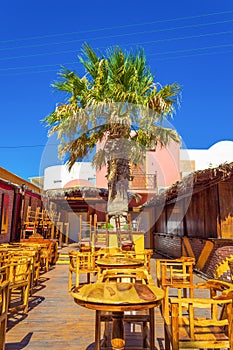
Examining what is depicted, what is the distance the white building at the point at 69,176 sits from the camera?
20.3 metres

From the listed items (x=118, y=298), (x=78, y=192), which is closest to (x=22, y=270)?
(x=118, y=298)

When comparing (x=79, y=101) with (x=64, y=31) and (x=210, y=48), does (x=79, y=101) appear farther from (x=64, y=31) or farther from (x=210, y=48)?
(x=210, y=48)

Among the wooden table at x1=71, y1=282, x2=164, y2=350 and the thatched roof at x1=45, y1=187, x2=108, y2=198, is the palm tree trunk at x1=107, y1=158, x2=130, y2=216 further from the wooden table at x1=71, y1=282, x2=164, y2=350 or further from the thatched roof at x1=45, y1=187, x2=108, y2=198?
the wooden table at x1=71, y1=282, x2=164, y2=350

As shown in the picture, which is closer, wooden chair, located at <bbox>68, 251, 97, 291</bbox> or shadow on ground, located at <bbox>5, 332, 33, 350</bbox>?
shadow on ground, located at <bbox>5, 332, 33, 350</bbox>

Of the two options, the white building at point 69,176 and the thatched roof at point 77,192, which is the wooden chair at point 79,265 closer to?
the thatched roof at point 77,192

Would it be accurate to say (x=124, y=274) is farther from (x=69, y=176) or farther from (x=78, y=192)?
(x=69, y=176)

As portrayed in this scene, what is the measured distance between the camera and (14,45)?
37.8 feet

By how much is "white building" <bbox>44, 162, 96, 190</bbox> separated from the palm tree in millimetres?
10112

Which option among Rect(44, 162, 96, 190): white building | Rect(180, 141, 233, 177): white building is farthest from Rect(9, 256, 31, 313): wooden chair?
Rect(180, 141, 233, 177): white building

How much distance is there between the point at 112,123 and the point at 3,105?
10247 millimetres

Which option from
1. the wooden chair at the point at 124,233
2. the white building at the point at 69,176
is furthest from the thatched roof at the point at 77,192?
the white building at the point at 69,176

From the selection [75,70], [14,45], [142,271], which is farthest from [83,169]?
[142,271]

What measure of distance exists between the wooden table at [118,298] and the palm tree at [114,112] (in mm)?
6880

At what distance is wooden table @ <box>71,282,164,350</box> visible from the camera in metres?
1.72
